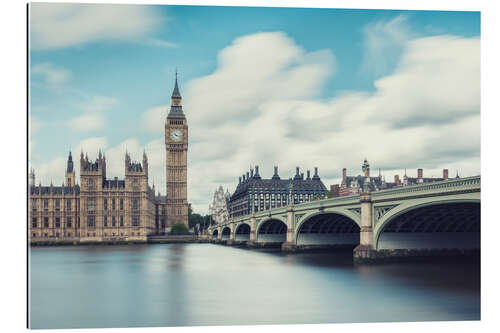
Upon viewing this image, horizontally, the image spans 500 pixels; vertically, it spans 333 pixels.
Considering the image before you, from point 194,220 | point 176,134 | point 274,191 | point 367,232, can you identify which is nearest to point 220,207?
point 194,220

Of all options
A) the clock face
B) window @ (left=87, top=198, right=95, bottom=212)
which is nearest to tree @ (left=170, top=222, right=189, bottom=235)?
window @ (left=87, top=198, right=95, bottom=212)

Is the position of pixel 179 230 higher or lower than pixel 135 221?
lower

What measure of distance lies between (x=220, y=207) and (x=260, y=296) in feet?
441

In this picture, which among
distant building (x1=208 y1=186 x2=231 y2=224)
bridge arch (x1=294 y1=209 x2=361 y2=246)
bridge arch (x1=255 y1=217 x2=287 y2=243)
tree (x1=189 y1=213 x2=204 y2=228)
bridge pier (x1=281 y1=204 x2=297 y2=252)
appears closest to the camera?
bridge pier (x1=281 y1=204 x2=297 y2=252)

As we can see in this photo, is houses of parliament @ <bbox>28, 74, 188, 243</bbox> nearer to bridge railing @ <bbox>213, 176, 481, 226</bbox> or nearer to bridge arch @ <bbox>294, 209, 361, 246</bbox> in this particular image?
bridge arch @ <bbox>294, 209, 361, 246</bbox>

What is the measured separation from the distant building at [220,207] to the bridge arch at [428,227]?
112292 millimetres

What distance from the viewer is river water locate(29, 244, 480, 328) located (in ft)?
51.1

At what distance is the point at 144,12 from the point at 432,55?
29.0ft

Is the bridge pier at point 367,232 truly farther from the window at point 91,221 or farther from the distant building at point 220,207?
the distant building at point 220,207

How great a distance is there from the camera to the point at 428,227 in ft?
111

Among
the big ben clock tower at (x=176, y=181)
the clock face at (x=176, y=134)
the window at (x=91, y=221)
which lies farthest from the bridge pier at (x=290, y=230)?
the big ben clock tower at (x=176, y=181)

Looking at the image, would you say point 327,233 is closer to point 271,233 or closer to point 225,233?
point 271,233

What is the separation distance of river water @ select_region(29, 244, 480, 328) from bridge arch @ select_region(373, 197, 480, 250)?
1.83 m

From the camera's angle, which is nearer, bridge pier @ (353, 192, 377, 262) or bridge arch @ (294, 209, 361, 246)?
bridge pier @ (353, 192, 377, 262)
